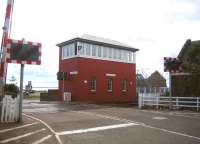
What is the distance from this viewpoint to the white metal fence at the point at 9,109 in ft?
47.5

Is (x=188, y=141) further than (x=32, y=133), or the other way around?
(x=32, y=133)

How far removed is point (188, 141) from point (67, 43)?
2872cm

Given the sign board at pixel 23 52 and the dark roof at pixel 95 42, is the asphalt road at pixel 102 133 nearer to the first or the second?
the sign board at pixel 23 52

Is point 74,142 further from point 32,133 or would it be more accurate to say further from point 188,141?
point 188,141

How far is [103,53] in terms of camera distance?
39250mm

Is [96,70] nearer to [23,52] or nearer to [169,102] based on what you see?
[169,102]

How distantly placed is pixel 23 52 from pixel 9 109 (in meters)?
2.37

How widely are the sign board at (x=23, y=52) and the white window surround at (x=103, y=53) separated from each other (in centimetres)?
2126

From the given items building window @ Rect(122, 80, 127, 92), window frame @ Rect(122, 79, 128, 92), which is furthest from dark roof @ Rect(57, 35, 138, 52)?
building window @ Rect(122, 80, 127, 92)

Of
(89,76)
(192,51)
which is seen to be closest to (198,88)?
(192,51)

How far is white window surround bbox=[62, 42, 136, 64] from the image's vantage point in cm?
3712

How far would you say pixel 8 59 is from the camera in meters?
14.8

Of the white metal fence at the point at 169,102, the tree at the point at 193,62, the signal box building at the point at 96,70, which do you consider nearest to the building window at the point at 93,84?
the signal box building at the point at 96,70

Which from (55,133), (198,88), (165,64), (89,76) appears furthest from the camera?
(89,76)
